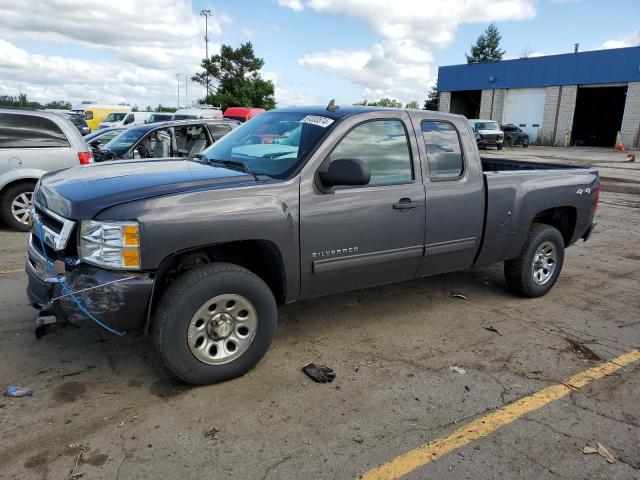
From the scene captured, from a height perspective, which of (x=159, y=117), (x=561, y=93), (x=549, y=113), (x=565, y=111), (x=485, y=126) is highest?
(x=561, y=93)

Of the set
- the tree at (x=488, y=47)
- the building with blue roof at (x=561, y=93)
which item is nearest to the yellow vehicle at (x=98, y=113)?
the building with blue roof at (x=561, y=93)

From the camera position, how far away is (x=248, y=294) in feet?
11.1

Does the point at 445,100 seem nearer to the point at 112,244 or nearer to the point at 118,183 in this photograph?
the point at 118,183

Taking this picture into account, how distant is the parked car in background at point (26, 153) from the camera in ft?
25.2

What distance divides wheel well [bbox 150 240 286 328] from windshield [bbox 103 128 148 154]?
648 cm

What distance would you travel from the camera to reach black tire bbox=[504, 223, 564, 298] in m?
5.13

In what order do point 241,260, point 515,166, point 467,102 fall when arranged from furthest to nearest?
point 467,102
point 515,166
point 241,260

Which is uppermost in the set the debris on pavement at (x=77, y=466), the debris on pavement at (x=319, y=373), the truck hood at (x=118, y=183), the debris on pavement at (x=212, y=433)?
the truck hood at (x=118, y=183)

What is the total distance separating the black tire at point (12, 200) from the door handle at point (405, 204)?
6276 mm

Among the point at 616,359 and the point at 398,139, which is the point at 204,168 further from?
the point at 616,359

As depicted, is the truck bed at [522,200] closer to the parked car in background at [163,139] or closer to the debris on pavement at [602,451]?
the debris on pavement at [602,451]

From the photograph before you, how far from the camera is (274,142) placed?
4.13 metres

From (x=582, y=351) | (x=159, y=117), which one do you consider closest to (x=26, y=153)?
(x=582, y=351)

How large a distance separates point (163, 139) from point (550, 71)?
128ft
